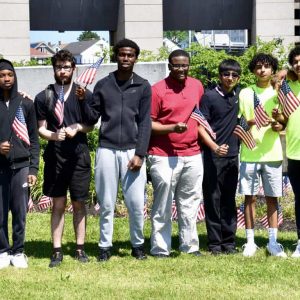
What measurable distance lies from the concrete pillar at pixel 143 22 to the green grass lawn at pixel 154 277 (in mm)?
16010

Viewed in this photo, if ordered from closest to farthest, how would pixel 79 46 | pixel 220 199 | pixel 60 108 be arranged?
pixel 60 108
pixel 220 199
pixel 79 46

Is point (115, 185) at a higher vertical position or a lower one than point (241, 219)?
higher

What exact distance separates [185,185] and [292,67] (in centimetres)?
163

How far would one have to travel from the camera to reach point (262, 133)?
7.19m

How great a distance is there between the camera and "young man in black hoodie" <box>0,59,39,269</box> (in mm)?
6699

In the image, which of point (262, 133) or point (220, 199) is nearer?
point (262, 133)

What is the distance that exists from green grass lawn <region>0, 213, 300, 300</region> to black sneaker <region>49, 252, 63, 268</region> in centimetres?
6

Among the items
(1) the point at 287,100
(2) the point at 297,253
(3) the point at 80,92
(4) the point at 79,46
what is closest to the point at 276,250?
(2) the point at 297,253

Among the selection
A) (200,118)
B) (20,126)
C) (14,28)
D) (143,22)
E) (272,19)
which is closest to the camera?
(20,126)

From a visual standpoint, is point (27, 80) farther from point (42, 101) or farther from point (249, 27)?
point (249, 27)

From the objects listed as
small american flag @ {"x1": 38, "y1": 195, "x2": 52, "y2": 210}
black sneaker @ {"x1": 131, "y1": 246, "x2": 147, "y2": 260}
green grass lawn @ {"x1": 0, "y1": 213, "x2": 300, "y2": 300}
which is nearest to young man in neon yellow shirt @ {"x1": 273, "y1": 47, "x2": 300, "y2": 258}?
green grass lawn @ {"x1": 0, "y1": 213, "x2": 300, "y2": 300}

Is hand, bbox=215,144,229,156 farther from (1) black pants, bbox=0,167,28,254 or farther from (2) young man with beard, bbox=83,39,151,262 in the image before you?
(1) black pants, bbox=0,167,28,254

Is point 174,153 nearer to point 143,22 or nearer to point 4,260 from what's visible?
point 4,260

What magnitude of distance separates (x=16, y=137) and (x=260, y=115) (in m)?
2.42
